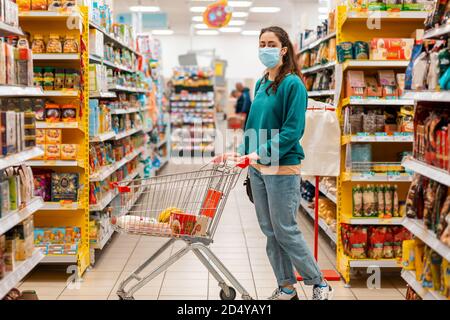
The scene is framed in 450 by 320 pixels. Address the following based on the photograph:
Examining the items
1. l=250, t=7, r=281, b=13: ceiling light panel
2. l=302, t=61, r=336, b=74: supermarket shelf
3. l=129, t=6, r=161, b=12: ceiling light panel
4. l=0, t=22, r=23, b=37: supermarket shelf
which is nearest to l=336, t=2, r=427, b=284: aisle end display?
l=302, t=61, r=336, b=74: supermarket shelf

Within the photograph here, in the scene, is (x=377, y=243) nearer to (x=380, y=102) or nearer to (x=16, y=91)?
(x=380, y=102)

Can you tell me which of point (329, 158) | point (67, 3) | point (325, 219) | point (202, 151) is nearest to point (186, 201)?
point (329, 158)

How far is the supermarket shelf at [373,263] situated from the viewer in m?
5.07

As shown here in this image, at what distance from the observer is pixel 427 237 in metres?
3.07

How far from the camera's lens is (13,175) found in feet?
10.8

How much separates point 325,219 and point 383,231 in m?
1.20

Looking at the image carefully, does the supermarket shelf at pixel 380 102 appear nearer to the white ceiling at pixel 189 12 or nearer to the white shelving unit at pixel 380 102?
the white shelving unit at pixel 380 102

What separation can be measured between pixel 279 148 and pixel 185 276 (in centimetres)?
184

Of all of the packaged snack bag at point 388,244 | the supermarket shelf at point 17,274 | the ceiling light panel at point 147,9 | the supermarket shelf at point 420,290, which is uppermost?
the ceiling light panel at point 147,9

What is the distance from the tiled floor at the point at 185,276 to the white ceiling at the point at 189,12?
29.0 feet

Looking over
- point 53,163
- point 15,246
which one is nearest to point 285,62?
point 15,246

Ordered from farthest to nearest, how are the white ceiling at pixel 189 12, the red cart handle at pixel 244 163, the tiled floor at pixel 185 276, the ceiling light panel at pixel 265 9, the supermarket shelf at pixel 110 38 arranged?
the ceiling light panel at pixel 265 9
the white ceiling at pixel 189 12
the supermarket shelf at pixel 110 38
the tiled floor at pixel 185 276
the red cart handle at pixel 244 163

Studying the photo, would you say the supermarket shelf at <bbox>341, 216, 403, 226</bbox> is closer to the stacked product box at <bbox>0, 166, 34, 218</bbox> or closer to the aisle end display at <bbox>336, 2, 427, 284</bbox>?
the aisle end display at <bbox>336, 2, 427, 284</bbox>

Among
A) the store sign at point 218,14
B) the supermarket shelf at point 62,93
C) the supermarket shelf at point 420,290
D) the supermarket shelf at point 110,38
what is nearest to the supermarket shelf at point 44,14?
the supermarket shelf at point 110,38
